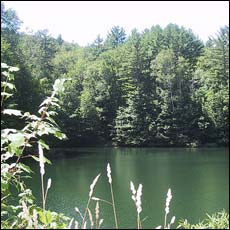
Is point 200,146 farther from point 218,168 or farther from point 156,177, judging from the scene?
point 156,177

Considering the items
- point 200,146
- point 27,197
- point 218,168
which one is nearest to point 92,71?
point 200,146

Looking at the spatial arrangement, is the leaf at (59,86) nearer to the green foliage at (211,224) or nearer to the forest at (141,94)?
the green foliage at (211,224)

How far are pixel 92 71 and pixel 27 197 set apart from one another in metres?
48.5

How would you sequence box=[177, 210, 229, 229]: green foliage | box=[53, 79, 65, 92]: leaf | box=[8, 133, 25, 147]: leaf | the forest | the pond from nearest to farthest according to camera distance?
box=[8, 133, 25, 147]: leaf → box=[53, 79, 65, 92]: leaf → box=[177, 210, 229, 229]: green foliage → the pond → the forest

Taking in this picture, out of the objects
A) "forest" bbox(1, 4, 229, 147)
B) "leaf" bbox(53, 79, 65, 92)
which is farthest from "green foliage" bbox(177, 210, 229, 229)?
"forest" bbox(1, 4, 229, 147)

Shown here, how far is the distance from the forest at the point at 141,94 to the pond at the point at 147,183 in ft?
27.9

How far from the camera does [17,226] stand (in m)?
1.67

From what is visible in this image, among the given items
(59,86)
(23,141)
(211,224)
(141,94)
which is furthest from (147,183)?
(141,94)

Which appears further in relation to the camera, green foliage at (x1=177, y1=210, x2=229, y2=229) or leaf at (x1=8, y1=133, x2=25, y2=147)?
green foliage at (x1=177, y1=210, x2=229, y2=229)

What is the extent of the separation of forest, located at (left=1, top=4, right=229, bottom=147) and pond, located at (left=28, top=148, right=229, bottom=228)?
849cm

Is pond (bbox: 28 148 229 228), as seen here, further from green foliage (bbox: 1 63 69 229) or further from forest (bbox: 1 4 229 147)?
forest (bbox: 1 4 229 147)

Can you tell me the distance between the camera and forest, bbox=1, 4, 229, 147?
46.0 metres

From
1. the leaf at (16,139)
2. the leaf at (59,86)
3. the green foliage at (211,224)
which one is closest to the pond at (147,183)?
the green foliage at (211,224)

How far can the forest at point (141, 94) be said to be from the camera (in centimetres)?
4597
